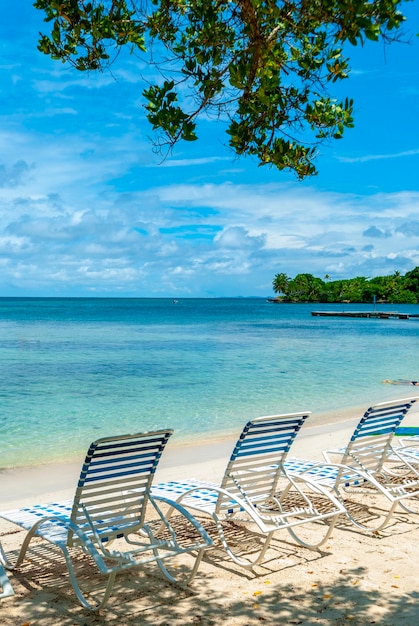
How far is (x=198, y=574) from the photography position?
4.95 m

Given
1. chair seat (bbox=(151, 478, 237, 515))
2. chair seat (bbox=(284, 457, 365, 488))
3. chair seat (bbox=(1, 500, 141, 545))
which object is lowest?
chair seat (bbox=(284, 457, 365, 488))

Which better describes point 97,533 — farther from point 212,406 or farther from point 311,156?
point 212,406

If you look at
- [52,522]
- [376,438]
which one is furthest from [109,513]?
[376,438]

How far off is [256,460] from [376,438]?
157cm

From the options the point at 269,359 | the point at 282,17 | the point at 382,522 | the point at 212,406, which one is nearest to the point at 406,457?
the point at 382,522

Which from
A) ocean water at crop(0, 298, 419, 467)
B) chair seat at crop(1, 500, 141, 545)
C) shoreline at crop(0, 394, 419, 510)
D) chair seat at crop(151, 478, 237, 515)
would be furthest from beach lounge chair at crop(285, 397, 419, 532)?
ocean water at crop(0, 298, 419, 467)

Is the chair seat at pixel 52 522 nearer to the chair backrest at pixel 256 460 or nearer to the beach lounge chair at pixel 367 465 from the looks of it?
the chair backrest at pixel 256 460

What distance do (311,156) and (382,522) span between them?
344 cm

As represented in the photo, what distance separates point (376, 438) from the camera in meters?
6.29

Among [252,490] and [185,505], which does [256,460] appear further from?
[185,505]

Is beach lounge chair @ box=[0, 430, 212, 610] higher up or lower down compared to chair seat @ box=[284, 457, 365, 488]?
higher up

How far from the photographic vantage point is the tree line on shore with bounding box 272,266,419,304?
166212mm

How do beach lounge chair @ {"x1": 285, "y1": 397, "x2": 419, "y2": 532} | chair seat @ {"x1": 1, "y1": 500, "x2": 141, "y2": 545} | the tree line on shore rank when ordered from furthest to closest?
the tree line on shore, beach lounge chair @ {"x1": 285, "y1": 397, "x2": 419, "y2": 532}, chair seat @ {"x1": 1, "y1": 500, "x2": 141, "y2": 545}

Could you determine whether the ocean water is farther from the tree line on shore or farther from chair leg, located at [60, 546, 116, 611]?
the tree line on shore
